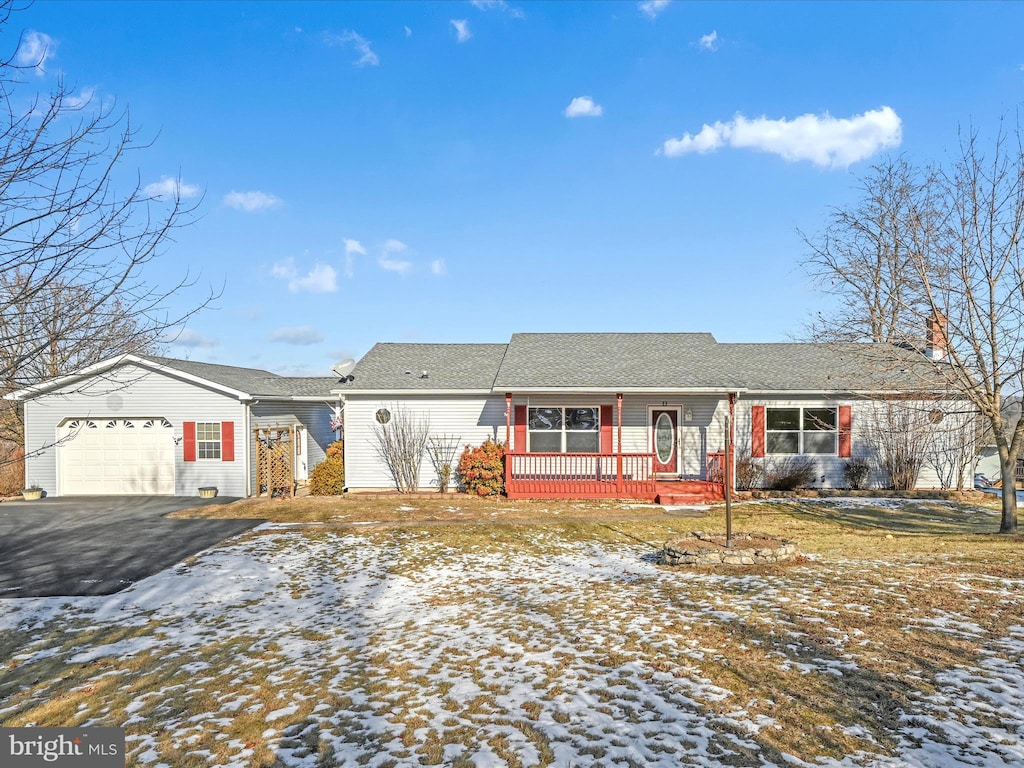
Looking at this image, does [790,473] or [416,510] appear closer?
[416,510]

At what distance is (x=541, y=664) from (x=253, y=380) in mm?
16220

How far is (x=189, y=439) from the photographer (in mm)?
15641

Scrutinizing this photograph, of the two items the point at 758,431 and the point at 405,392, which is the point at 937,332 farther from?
the point at 405,392

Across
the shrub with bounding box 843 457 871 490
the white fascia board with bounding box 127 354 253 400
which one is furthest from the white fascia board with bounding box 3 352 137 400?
the shrub with bounding box 843 457 871 490

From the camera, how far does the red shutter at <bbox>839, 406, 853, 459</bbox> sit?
15938 millimetres

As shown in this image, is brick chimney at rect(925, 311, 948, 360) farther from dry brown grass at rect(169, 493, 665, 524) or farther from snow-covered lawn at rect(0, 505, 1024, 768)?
dry brown grass at rect(169, 493, 665, 524)

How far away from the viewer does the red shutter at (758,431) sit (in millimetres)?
16016

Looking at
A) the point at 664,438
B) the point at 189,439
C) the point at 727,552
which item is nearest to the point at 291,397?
the point at 189,439

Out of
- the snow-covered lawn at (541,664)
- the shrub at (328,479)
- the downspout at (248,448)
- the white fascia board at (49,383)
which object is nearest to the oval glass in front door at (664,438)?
the snow-covered lawn at (541,664)

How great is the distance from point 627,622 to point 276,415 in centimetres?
1432

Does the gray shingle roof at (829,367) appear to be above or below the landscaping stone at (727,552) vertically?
above

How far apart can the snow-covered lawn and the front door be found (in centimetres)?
757

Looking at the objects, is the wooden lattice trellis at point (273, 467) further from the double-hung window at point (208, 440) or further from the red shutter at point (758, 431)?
the red shutter at point (758, 431)

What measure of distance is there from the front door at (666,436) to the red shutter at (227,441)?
1206 cm
